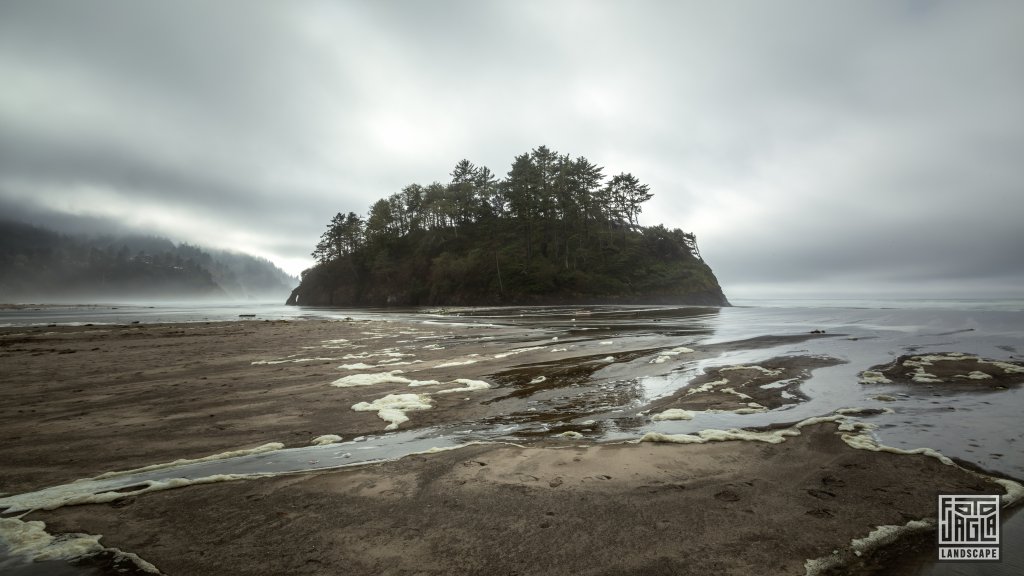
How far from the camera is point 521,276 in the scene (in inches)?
2532

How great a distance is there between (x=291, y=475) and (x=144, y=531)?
1172mm

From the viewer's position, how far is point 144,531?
2.91m

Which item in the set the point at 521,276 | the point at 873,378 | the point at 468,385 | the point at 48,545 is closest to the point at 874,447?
the point at 873,378

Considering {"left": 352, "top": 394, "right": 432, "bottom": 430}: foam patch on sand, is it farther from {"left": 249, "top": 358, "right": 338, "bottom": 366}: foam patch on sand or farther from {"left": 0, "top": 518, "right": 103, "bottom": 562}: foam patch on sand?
{"left": 249, "top": 358, "right": 338, "bottom": 366}: foam patch on sand

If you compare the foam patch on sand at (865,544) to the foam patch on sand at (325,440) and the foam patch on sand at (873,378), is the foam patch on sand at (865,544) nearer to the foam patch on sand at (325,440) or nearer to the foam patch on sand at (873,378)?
the foam patch on sand at (325,440)

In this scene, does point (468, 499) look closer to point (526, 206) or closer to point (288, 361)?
point (288, 361)

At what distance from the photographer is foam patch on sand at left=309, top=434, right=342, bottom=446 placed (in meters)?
5.05

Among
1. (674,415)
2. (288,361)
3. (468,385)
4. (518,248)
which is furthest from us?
(518,248)

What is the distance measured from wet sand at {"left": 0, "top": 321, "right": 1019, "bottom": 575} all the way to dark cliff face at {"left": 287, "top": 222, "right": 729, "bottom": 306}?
5503 cm

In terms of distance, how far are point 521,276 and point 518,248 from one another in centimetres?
1017

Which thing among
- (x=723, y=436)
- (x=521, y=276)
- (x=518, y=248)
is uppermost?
(x=518, y=248)

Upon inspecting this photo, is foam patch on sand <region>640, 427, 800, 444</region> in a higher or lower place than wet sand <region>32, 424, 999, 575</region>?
lower

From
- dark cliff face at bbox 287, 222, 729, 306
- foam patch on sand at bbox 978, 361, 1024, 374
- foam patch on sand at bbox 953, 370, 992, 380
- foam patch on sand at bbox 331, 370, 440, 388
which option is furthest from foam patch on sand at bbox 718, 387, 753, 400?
dark cliff face at bbox 287, 222, 729, 306

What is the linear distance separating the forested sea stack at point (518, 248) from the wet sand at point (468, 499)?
5531 cm
